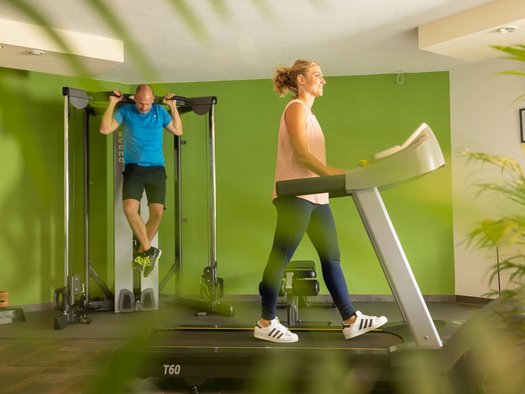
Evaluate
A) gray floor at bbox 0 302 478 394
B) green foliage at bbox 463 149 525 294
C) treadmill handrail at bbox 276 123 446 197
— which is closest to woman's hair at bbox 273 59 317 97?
treadmill handrail at bbox 276 123 446 197

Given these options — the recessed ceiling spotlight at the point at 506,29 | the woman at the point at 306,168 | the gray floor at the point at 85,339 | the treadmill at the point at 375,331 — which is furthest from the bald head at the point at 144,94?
the recessed ceiling spotlight at the point at 506,29

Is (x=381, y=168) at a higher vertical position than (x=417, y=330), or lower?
higher

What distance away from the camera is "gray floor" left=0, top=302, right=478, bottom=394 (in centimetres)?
31

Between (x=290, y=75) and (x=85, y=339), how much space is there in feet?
7.53

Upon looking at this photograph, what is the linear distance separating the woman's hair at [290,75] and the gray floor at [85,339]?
1070 millimetres

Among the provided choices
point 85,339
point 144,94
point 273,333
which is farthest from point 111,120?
point 144,94

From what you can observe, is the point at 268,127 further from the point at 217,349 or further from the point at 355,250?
the point at 355,250

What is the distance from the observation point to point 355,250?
601 mm

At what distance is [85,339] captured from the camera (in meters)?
4.10

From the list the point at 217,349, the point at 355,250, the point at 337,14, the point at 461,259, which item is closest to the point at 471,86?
the point at 461,259

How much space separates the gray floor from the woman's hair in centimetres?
107

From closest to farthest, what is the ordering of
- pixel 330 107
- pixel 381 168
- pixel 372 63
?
pixel 381 168
pixel 372 63
pixel 330 107

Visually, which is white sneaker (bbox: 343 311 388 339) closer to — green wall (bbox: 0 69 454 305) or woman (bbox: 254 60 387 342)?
woman (bbox: 254 60 387 342)

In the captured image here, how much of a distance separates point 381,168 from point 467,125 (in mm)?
3919
